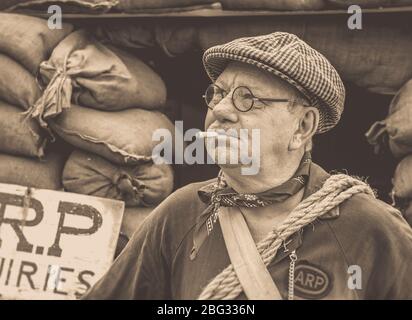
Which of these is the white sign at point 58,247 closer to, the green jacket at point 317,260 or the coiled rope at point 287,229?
the green jacket at point 317,260

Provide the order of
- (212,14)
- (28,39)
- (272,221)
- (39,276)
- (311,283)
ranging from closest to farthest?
(311,283) → (272,221) → (39,276) → (212,14) → (28,39)

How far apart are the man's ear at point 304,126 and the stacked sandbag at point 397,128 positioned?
3.32ft

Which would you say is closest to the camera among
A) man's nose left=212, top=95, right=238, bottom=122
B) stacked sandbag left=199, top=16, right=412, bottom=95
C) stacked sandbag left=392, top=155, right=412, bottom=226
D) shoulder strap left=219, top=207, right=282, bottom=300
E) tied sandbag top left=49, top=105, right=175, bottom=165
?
shoulder strap left=219, top=207, right=282, bottom=300

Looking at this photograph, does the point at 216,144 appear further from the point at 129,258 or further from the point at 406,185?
the point at 406,185

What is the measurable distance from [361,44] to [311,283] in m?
1.45

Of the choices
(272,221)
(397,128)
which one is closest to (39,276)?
(272,221)

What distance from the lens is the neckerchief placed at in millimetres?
2406

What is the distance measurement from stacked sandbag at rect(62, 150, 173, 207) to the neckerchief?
1.06m

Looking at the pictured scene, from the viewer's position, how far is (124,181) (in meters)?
3.56

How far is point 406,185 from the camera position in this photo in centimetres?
338

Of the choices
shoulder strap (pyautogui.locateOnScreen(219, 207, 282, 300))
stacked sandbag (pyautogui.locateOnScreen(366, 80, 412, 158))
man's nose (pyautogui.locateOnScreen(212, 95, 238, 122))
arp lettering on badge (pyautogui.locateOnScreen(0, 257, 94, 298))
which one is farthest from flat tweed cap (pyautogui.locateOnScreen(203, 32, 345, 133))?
arp lettering on badge (pyautogui.locateOnScreen(0, 257, 94, 298))

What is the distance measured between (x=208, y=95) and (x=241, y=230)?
38 centimetres

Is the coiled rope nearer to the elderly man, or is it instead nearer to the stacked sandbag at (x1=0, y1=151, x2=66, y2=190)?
the elderly man

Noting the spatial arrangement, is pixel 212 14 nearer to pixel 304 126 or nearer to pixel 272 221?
pixel 304 126
